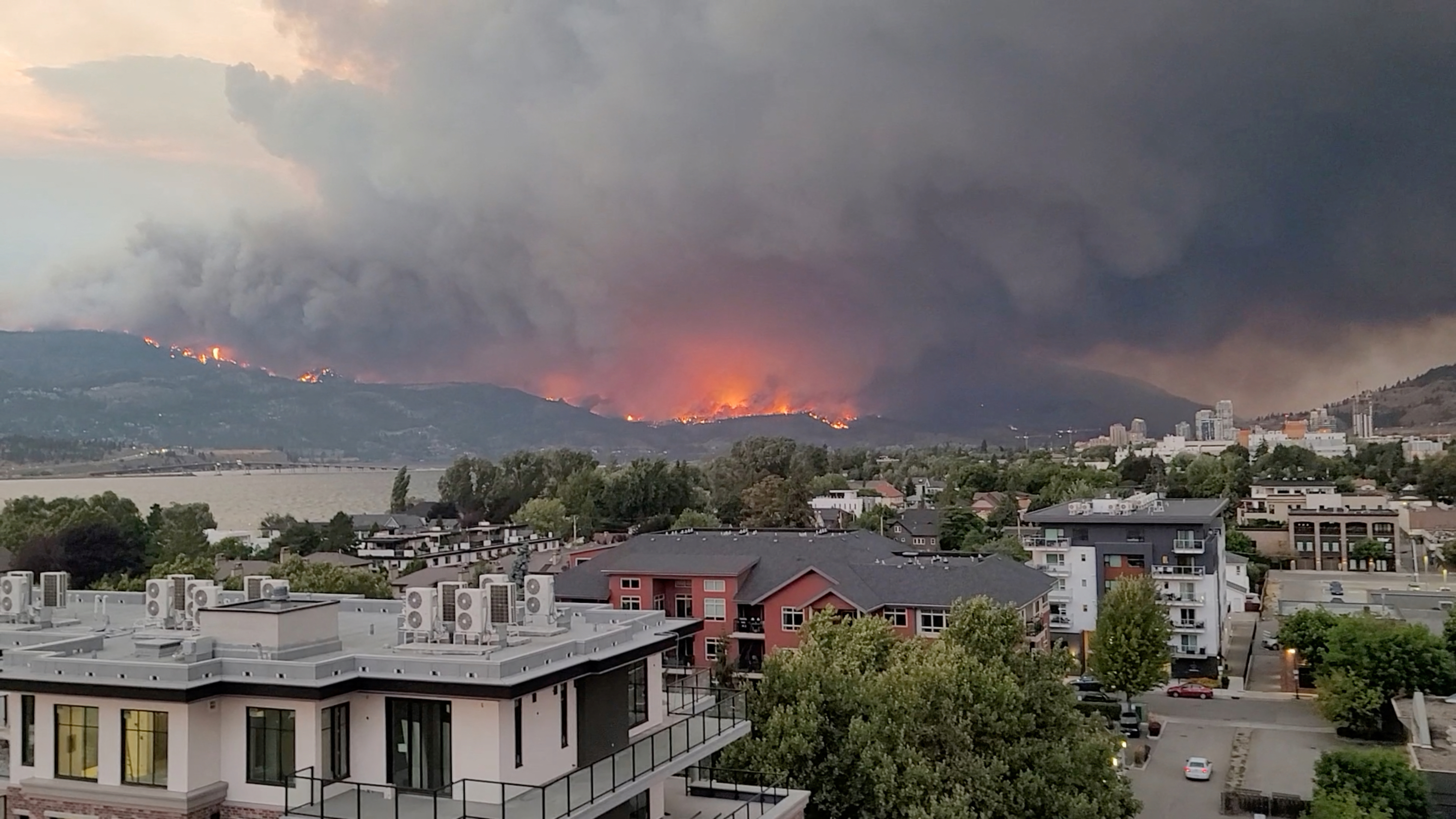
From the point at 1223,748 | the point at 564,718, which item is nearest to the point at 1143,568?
the point at 1223,748

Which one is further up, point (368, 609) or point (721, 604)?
point (368, 609)

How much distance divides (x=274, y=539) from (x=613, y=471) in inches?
1973

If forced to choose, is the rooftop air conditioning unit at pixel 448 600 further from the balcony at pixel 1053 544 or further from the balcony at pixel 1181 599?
the balcony at pixel 1181 599

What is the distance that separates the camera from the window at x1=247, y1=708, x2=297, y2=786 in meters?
16.2

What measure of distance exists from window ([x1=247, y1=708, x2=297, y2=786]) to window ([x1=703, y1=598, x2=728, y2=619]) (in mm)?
37343

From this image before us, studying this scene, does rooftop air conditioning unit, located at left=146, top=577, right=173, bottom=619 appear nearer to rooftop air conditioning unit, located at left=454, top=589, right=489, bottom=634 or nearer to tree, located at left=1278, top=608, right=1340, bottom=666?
rooftop air conditioning unit, located at left=454, top=589, right=489, bottom=634

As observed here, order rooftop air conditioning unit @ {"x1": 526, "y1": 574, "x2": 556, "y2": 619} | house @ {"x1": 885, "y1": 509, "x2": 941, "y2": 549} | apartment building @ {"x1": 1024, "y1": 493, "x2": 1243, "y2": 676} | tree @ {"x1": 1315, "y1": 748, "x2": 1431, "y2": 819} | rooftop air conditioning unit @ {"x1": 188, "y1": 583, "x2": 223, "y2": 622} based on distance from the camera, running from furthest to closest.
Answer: house @ {"x1": 885, "y1": 509, "x2": 941, "y2": 549} < apartment building @ {"x1": 1024, "y1": 493, "x2": 1243, "y2": 676} < tree @ {"x1": 1315, "y1": 748, "x2": 1431, "y2": 819} < rooftop air conditioning unit @ {"x1": 526, "y1": 574, "x2": 556, "y2": 619} < rooftop air conditioning unit @ {"x1": 188, "y1": 583, "x2": 223, "y2": 622}

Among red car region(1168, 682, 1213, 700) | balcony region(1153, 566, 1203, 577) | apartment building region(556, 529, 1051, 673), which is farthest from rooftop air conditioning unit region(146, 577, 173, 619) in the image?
balcony region(1153, 566, 1203, 577)

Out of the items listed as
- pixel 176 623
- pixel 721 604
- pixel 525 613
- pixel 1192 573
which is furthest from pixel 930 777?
pixel 1192 573

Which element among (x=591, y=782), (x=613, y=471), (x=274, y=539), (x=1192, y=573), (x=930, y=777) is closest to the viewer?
(x=591, y=782)

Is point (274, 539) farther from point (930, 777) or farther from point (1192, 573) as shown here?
point (930, 777)

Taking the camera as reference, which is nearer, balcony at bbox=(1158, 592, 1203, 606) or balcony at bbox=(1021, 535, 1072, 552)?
balcony at bbox=(1158, 592, 1203, 606)

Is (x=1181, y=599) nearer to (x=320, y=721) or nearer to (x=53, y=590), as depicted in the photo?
(x=320, y=721)

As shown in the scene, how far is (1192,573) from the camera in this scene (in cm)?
5991
